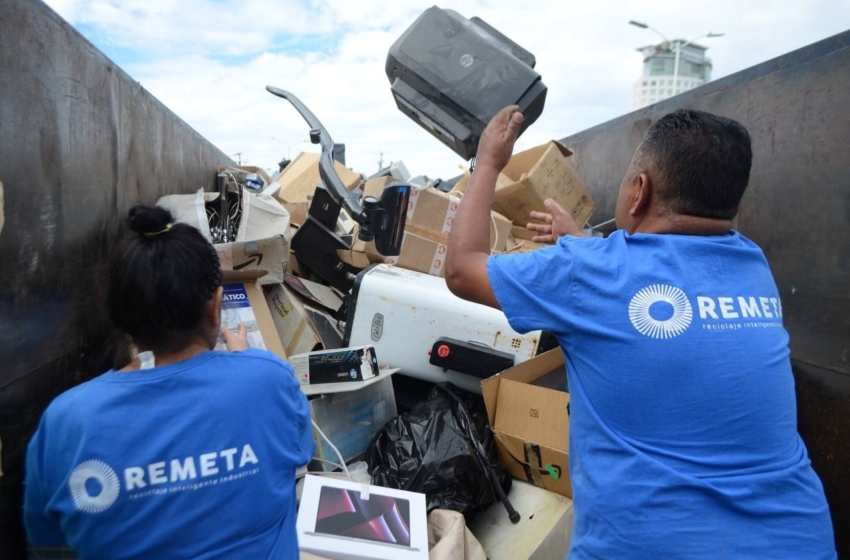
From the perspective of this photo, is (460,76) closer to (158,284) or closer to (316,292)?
(158,284)

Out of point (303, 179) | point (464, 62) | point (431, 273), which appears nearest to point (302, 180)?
point (303, 179)

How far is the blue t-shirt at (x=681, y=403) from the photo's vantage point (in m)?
0.83

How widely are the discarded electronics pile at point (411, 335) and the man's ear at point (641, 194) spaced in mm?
653

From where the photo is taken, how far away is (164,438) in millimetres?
844

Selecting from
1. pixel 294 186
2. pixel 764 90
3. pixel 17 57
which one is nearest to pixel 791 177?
pixel 764 90

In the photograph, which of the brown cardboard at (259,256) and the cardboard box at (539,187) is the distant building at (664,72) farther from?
the brown cardboard at (259,256)

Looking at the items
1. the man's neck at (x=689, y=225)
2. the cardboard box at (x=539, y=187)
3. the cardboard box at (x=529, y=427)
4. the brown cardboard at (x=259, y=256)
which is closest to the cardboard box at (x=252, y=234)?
the brown cardboard at (x=259, y=256)

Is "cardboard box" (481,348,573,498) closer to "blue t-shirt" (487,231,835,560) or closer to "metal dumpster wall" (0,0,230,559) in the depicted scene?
"blue t-shirt" (487,231,835,560)

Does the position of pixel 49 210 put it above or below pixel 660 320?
above

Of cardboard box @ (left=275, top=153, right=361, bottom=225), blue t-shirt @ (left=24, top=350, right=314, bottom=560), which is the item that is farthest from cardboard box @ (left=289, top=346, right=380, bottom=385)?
cardboard box @ (left=275, top=153, right=361, bottom=225)

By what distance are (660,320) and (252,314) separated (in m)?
1.57

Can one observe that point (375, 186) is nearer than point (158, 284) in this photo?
No

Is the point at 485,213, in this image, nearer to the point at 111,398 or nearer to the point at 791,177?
the point at 111,398

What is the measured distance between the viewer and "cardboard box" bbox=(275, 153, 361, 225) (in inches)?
166
